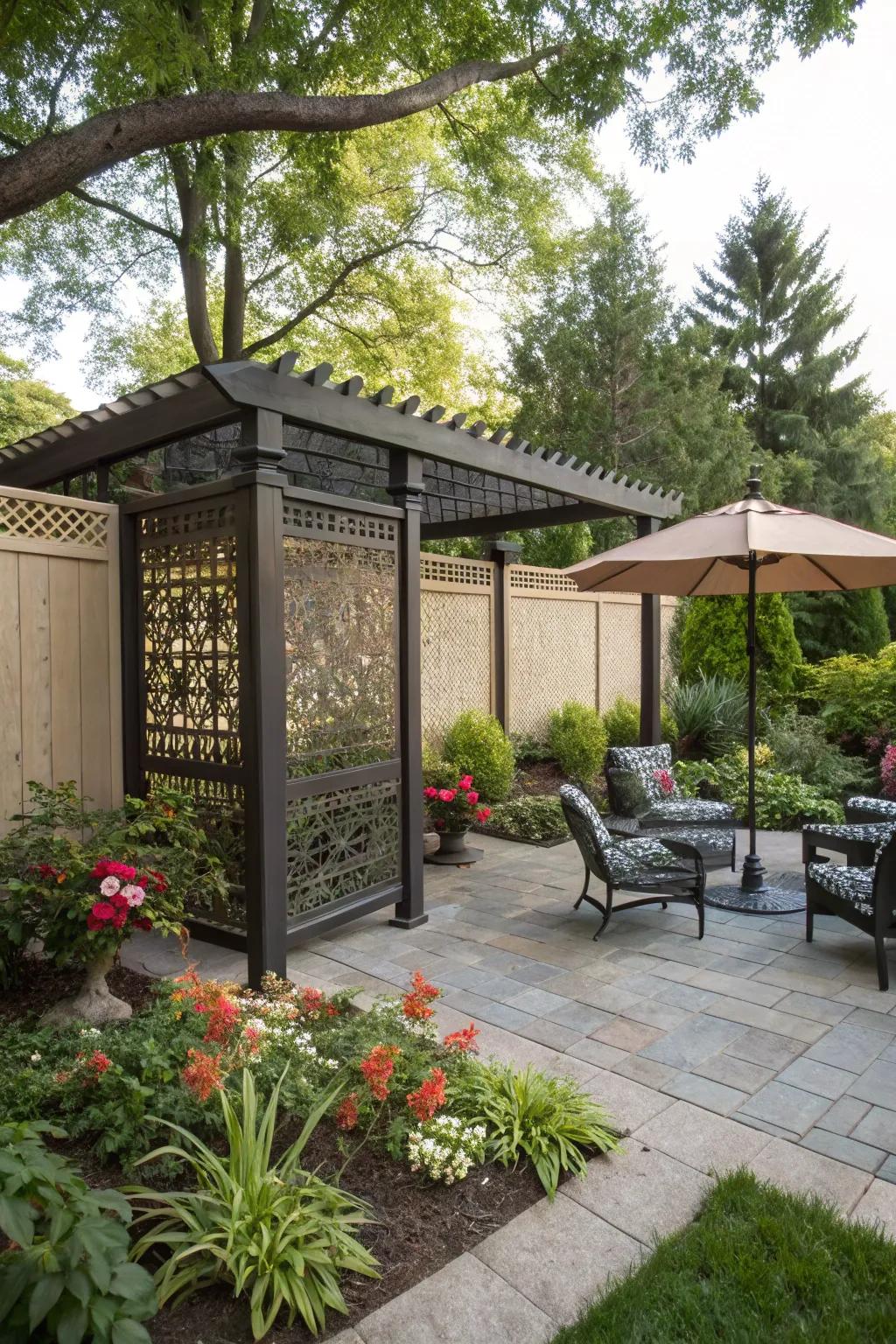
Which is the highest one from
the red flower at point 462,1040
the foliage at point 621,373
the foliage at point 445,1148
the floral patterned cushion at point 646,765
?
the foliage at point 621,373

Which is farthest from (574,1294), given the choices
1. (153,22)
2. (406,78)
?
→ (406,78)

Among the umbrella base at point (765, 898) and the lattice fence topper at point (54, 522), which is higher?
the lattice fence topper at point (54, 522)

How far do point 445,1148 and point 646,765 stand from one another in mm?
4348

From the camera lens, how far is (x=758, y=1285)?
1959mm

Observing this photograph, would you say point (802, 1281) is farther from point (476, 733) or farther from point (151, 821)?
point (476, 733)

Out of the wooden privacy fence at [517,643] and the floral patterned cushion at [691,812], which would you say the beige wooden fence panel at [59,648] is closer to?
the wooden privacy fence at [517,643]

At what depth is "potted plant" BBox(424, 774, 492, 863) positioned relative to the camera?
20.7 ft

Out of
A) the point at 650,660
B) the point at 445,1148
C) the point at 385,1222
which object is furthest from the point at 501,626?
the point at 385,1222

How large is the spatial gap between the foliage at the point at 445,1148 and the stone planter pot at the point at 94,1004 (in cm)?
150

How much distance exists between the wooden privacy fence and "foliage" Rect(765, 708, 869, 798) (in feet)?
7.28

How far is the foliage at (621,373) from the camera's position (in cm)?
1497

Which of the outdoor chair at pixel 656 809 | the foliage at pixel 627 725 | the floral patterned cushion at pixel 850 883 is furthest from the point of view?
the foliage at pixel 627 725

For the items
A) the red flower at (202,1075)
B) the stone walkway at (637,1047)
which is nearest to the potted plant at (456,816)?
the stone walkway at (637,1047)

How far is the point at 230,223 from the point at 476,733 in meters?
6.13
